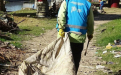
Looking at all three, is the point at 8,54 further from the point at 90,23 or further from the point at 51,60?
the point at 90,23

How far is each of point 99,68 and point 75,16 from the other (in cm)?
260

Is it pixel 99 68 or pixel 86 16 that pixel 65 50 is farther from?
pixel 99 68

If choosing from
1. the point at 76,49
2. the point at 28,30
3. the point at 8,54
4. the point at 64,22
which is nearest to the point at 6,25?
the point at 28,30

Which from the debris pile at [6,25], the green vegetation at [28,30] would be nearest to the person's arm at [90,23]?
the green vegetation at [28,30]

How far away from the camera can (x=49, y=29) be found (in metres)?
13.7

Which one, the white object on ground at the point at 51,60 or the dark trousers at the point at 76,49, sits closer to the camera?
the white object on ground at the point at 51,60

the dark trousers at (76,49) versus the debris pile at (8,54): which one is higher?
the dark trousers at (76,49)

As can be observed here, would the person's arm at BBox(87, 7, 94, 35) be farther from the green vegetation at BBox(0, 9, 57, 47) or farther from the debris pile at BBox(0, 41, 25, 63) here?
the green vegetation at BBox(0, 9, 57, 47)

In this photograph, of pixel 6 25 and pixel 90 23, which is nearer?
pixel 90 23

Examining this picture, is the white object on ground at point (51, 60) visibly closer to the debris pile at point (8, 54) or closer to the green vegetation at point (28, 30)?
the debris pile at point (8, 54)

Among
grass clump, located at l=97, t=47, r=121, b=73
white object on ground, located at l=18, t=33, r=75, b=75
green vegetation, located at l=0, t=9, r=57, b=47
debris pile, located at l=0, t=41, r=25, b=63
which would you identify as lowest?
green vegetation, located at l=0, t=9, r=57, b=47

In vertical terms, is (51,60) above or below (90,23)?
below

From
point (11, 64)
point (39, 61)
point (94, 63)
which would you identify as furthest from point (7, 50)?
point (39, 61)

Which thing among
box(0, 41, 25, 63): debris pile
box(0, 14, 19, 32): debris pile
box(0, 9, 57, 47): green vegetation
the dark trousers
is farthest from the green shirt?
box(0, 14, 19, 32): debris pile
